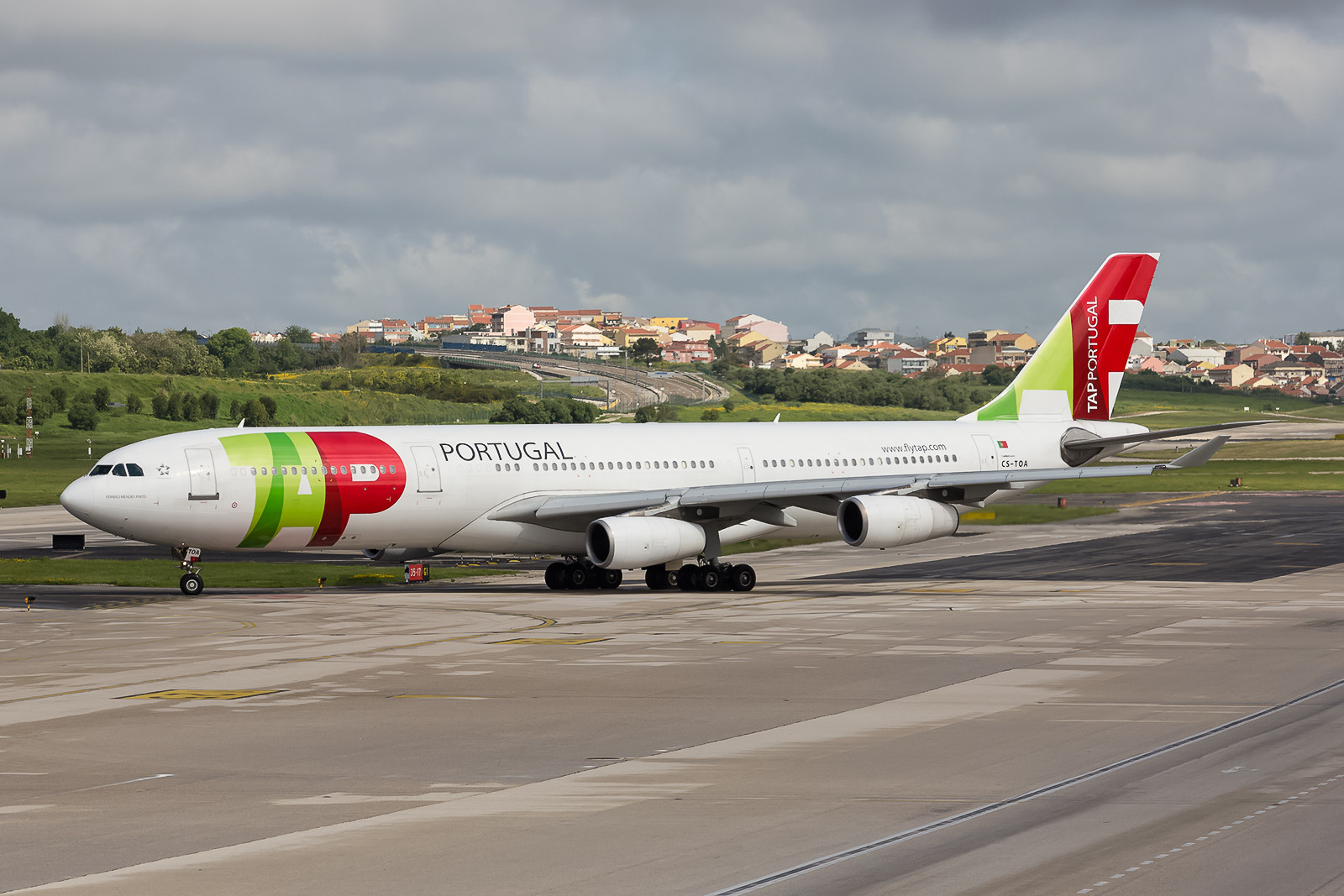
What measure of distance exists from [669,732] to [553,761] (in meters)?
2.28

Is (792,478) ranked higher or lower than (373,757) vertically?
higher

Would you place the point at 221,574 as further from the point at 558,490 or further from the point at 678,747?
the point at 678,747

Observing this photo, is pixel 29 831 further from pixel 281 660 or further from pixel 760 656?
pixel 760 656

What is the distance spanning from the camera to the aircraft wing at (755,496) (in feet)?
129

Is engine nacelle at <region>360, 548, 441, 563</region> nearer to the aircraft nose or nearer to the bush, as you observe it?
the aircraft nose

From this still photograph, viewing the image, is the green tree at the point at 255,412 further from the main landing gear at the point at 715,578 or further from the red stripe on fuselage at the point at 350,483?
the main landing gear at the point at 715,578

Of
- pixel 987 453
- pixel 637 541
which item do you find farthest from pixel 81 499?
pixel 987 453

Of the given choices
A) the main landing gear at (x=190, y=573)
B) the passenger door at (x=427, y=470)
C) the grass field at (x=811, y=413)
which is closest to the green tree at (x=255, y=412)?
the grass field at (x=811, y=413)

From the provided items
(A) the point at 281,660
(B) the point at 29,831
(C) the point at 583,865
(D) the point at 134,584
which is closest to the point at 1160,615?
(A) the point at 281,660

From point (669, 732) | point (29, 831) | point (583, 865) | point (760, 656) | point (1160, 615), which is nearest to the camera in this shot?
point (583, 865)

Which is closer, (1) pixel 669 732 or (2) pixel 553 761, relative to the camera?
(2) pixel 553 761

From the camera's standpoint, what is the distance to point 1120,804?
591 inches

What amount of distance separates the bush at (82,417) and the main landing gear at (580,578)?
101088 millimetres

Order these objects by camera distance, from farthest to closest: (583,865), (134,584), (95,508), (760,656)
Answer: (134,584), (95,508), (760,656), (583,865)
